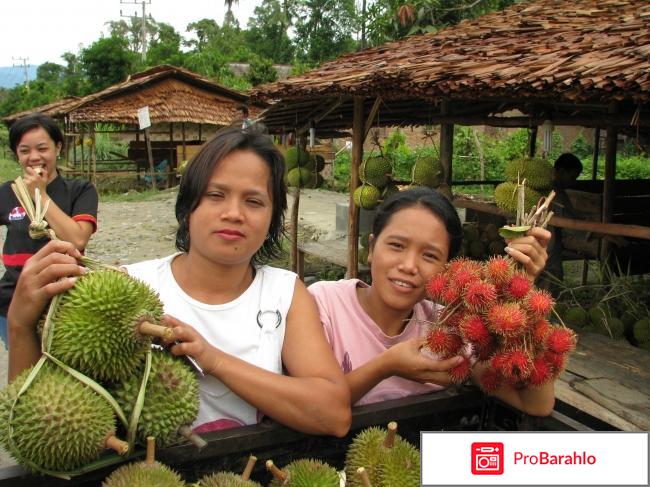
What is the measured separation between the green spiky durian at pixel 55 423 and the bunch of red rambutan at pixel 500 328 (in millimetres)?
827

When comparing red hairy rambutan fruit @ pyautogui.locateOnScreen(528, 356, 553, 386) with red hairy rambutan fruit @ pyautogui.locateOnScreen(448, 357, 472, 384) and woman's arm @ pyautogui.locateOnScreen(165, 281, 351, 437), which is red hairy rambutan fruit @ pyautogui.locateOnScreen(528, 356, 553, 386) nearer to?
red hairy rambutan fruit @ pyautogui.locateOnScreen(448, 357, 472, 384)

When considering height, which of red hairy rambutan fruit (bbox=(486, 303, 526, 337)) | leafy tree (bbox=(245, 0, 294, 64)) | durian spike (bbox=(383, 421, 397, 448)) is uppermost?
leafy tree (bbox=(245, 0, 294, 64))

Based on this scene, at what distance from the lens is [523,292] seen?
60.0 inches

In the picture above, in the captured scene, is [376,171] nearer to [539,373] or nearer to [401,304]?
[401,304]

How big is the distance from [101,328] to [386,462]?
717 mm

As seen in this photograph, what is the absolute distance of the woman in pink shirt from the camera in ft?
5.41

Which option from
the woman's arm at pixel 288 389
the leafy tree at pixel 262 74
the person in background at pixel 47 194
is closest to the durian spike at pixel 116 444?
the woman's arm at pixel 288 389

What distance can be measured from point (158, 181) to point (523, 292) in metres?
19.0

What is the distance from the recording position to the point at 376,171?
5.57 m

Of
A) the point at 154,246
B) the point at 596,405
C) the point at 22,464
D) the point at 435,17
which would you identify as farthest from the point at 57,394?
the point at 435,17

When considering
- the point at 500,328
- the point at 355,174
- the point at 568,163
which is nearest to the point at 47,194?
the point at 500,328

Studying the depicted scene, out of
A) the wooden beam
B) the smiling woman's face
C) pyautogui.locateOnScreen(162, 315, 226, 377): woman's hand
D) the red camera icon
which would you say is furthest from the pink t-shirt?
the wooden beam

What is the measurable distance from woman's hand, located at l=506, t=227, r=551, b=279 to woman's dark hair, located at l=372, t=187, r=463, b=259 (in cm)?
31

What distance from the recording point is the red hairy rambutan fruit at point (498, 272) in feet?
5.08
